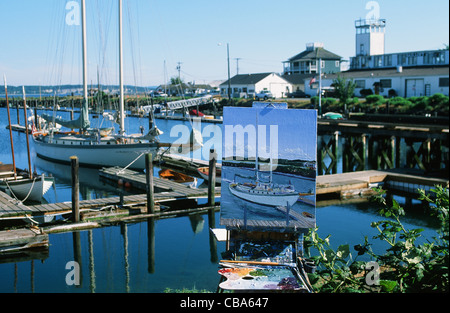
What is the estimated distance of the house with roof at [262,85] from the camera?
91750 millimetres

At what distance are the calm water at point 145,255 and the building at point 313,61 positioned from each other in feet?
265

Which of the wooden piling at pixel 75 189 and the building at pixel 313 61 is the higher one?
the building at pixel 313 61

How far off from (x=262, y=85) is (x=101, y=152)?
2393 inches

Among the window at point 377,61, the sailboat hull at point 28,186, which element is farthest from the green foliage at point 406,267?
the window at point 377,61

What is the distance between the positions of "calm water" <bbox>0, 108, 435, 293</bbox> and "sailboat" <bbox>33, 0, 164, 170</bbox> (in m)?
13.7

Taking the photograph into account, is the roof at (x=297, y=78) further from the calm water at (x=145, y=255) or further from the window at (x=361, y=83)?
the calm water at (x=145, y=255)

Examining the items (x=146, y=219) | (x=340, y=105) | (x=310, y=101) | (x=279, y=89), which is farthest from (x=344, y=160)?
(x=279, y=89)

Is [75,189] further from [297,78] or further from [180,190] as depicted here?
[297,78]

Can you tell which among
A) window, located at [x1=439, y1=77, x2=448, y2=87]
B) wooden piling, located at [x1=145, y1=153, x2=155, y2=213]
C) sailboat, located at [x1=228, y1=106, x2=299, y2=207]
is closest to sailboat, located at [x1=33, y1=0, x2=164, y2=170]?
wooden piling, located at [x1=145, y1=153, x2=155, y2=213]

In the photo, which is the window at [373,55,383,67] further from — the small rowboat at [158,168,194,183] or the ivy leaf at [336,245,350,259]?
the ivy leaf at [336,245,350,259]

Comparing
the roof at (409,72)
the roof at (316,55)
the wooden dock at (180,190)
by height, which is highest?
the roof at (316,55)

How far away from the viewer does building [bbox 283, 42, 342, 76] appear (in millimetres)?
99938

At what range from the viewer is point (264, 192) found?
336 inches
